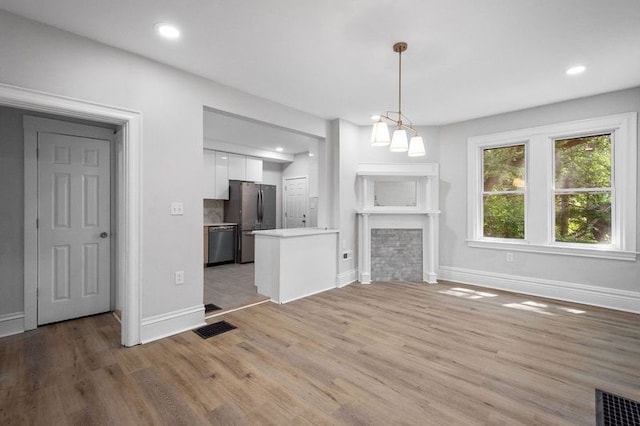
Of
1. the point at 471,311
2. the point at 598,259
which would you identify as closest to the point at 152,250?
the point at 471,311

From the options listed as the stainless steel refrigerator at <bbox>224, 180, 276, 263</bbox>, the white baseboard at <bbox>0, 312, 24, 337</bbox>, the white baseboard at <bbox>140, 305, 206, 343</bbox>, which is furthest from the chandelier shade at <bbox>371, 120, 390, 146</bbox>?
the stainless steel refrigerator at <bbox>224, 180, 276, 263</bbox>

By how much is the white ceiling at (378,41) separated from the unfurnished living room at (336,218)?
24 mm

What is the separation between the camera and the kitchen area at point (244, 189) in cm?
541

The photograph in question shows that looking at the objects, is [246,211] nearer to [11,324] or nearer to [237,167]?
[237,167]

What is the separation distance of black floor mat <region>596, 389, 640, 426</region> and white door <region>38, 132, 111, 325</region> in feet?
14.8

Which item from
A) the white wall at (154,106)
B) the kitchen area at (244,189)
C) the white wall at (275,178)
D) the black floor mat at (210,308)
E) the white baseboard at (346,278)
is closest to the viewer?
the white wall at (154,106)

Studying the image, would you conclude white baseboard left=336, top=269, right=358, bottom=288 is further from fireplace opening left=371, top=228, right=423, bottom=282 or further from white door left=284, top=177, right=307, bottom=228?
white door left=284, top=177, right=307, bottom=228

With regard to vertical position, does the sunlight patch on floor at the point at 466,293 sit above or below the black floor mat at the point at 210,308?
below

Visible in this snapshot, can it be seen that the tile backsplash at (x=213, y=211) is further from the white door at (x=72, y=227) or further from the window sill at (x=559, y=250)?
the window sill at (x=559, y=250)

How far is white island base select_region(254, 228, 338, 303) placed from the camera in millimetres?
3854

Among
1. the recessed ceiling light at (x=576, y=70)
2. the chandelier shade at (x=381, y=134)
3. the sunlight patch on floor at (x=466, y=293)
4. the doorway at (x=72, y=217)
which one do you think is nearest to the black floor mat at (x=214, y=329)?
the doorway at (x=72, y=217)

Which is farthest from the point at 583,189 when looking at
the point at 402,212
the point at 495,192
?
the point at 402,212

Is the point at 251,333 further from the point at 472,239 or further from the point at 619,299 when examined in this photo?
the point at 619,299

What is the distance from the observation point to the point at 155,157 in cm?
277
